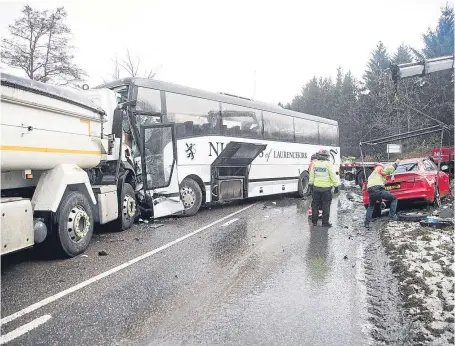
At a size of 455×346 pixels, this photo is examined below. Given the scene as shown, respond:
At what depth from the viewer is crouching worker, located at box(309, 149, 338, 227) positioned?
778cm

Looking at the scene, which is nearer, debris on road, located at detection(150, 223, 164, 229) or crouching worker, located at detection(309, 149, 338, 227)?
debris on road, located at detection(150, 223, 164, 229)

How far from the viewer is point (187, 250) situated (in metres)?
5.54

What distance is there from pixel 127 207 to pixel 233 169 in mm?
4349

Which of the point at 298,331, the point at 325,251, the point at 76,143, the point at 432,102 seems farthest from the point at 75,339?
the point at 432,102

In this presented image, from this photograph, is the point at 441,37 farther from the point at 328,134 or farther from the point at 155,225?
the point at 155,225

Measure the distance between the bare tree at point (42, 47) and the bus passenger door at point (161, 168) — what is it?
15.5 meters

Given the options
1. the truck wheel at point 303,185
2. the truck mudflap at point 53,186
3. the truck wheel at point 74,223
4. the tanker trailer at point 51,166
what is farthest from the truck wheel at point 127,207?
the truck wheel at point 303,185

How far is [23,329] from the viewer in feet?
9.54

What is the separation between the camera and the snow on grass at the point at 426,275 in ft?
9.62

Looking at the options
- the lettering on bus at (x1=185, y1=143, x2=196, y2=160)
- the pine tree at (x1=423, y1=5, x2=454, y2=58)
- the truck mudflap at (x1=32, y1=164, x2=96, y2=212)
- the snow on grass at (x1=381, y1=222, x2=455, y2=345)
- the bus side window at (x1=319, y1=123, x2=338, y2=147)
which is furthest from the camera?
the pine tree at (x1=423, y1=5, x2=454, y2=58)

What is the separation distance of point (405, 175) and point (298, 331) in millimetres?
6913

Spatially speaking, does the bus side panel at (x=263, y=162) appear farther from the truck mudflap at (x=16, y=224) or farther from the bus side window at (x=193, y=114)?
the truck mudflap at (x=16, y=224)

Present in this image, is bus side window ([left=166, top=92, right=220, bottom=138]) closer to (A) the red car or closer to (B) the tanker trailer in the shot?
(B) the tanker trailer

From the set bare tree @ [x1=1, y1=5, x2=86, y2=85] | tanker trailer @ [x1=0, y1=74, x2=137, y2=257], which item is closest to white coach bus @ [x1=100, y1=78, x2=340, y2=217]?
tanker trailer @ [x1=0, y1=74, x2=137, y2=257]
